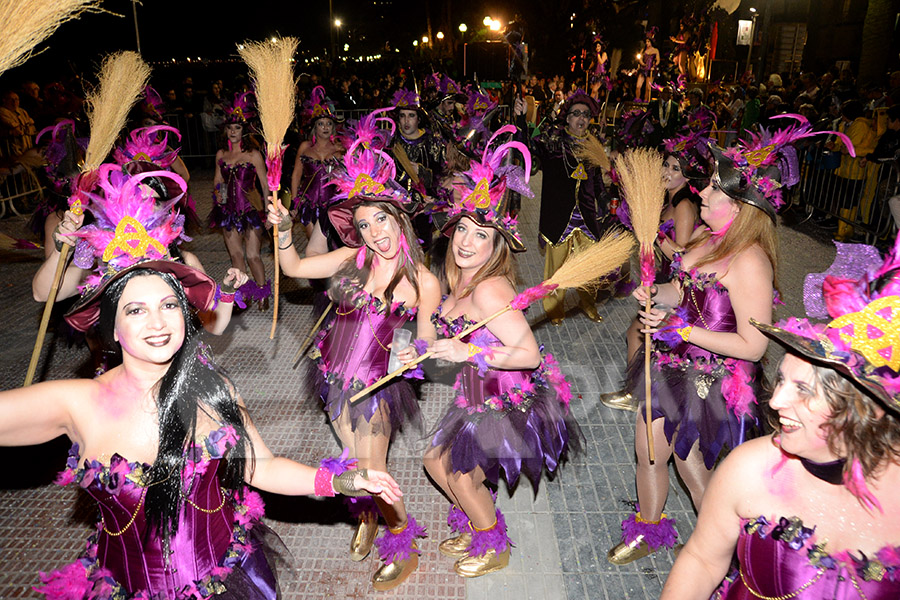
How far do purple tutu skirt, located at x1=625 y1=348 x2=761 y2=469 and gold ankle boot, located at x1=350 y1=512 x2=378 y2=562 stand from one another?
1894 mm

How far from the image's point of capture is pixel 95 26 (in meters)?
21.9

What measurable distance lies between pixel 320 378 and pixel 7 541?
7.57 feet

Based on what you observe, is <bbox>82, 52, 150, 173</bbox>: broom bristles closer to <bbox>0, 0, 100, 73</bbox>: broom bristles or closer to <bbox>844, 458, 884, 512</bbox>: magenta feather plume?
<bbox>0, 0, 100, 73</bbox>: broom bristles

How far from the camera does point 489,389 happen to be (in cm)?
357

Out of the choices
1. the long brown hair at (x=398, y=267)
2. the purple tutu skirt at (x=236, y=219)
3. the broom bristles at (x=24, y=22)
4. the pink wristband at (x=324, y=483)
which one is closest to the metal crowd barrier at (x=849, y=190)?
the long brown hair at (x=398, y=267)

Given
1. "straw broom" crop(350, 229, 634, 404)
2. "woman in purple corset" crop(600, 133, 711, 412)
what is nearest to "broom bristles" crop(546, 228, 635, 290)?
"straw broom" crop(350, 229, 634, 404)

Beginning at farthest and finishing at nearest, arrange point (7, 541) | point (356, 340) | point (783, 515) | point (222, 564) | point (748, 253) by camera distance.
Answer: point (7, 541) < point (356, 340) < point (748, 253) < point (222, 564) < point (783, 515)

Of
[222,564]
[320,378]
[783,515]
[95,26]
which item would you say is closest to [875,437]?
[783,515]

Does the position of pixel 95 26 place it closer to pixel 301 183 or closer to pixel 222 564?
pixel 301 183

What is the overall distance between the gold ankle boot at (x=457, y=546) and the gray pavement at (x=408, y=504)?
6cm

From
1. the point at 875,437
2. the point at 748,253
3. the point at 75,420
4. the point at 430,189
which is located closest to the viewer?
the point at 875,437

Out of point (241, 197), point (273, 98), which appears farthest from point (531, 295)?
point (241, 197)

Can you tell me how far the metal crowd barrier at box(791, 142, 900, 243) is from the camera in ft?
30.5

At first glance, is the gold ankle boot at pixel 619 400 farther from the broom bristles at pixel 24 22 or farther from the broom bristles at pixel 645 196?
the broom bristles at pixel 24 22
